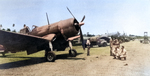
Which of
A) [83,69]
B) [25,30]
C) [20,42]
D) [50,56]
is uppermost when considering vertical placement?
[25,30]

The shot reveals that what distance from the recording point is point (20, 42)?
9.80m

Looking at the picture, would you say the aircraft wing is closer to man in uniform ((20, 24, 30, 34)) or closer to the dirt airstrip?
the dirt airstrip

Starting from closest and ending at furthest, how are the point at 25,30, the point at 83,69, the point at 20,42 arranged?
1. the point at 83,69
2. the point at 20,42
3. the point at 25,30

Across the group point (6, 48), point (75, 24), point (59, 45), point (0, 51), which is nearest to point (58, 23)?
point (75, 24)

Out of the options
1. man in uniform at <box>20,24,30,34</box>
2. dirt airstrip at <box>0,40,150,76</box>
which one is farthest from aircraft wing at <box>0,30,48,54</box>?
man in uniform at <box>20,24,30,34</box>

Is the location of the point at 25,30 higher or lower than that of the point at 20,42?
higher

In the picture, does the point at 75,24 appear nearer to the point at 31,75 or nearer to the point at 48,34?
the point at 48,34

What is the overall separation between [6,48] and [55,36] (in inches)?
156

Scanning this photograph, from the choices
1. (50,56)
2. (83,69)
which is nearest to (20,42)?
(50,56)

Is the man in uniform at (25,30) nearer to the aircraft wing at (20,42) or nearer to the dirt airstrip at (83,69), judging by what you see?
the aircraft wing at (20,42)

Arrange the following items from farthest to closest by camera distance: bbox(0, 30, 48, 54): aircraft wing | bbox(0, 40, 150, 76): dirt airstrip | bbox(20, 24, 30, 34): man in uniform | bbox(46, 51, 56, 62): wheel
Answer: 1. bbox(20, 24, 30, 34): man in uniform
2. bbox(46, 51, 56, 62): wheel
3. bbox(0, 30, 48, 54): aircraft wing
4. bbox(0, 40, 150, 76): dirt airstrip

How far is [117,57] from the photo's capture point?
37.1ft

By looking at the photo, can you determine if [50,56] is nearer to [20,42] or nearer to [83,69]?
[20,42]

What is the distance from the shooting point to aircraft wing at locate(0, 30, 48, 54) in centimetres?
880
